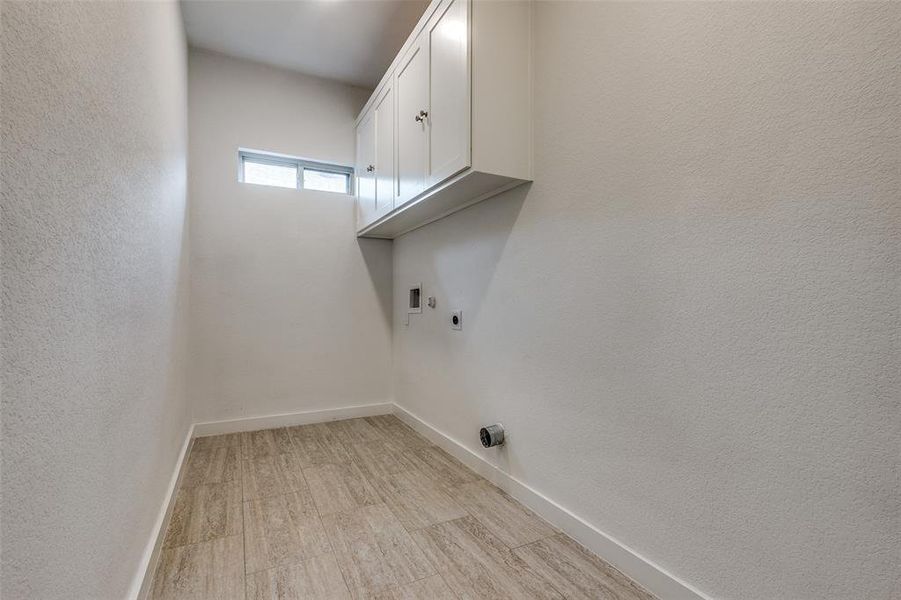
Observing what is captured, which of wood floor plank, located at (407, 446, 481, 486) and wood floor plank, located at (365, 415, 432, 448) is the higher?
wood floor plank, located at (407, 446, 481, 486)

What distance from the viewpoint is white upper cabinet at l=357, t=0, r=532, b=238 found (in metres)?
1.81

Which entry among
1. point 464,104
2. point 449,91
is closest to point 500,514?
point 464,104

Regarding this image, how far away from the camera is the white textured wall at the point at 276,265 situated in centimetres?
304

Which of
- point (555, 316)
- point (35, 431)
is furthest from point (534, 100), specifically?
point (35, 431)

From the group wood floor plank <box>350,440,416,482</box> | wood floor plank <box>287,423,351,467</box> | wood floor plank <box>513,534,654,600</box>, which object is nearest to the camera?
wood floor plank <box>513,534,654,600</box>

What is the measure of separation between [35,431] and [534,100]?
200 cm

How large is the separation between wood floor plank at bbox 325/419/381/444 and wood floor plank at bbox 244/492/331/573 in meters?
0.84

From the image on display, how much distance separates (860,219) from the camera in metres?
0.92

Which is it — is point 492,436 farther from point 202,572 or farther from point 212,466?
point 212,466

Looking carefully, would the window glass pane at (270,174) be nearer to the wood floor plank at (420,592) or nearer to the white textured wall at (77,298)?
the white textured wall at (77,298)

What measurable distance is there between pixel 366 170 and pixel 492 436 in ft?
7.34

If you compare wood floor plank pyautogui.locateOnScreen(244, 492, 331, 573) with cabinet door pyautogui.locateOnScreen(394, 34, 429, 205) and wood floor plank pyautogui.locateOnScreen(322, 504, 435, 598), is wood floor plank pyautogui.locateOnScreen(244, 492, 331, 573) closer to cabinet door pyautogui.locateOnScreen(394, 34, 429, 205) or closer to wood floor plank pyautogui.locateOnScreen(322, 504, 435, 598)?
wood floor plank pyautogui.locateOnScreen(322, 504, 435, 598)

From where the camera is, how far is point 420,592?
A: 4.54 feet

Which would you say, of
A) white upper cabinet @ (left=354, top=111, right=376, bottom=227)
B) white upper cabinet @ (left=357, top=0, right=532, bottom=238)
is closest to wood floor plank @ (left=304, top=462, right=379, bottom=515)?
white upper cabinet @ (left=357, top=0, right=532, bottom=238)
